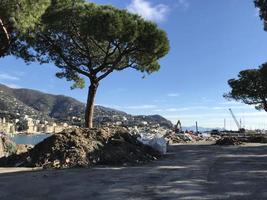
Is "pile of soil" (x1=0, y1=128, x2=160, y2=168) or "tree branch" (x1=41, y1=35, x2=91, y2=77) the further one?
"tree branch" (x1=41, y1=35, x2=91, y2=77)

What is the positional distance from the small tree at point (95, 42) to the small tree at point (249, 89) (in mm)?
31478

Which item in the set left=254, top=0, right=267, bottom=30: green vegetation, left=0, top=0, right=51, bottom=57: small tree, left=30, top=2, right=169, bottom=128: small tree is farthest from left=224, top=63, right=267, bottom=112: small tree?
left=0, top=0, right=51, bottom=57: small tree

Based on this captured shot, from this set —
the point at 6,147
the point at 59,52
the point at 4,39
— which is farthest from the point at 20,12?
the point at 59,52

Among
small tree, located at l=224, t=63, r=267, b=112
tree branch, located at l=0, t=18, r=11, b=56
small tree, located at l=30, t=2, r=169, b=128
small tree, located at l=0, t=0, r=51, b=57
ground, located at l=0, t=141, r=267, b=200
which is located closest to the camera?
ground, located at l=0, t=141, r=267, b=200

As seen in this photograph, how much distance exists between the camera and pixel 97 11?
2941cm

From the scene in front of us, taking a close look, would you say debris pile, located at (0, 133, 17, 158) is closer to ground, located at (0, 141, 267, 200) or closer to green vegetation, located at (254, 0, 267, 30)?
ground, located at (0, 141, 267, 200)

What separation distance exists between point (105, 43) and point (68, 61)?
9.45 ft

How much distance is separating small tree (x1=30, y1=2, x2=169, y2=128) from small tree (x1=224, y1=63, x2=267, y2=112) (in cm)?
3148

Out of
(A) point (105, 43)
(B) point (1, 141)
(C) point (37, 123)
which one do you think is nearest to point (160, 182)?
(B) point (1, 141)

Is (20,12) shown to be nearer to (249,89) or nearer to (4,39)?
(4,39)

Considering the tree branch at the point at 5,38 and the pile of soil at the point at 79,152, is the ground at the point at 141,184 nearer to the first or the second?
the pile of soil at the point at 79,152

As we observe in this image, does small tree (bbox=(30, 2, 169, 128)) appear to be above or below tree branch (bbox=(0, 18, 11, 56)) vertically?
above

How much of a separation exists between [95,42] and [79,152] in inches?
624

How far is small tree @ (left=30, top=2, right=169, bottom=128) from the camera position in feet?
96.9
